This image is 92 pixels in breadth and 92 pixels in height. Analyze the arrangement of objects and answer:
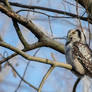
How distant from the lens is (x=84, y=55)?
414 cm

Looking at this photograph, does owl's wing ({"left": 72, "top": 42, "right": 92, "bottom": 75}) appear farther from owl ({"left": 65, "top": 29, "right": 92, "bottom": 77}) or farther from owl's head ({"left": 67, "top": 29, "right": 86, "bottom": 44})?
owl's head ({"left": 67, "top": 29, "right": 86, "bottom": 44})

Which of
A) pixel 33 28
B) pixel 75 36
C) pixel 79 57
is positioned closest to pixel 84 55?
pixel 79 57

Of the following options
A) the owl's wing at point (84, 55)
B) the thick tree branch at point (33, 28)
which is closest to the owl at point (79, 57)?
the owl's wing at point (84, 55)

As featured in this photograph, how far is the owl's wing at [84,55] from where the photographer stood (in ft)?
13.4

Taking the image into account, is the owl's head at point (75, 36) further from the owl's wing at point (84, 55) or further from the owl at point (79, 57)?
the owl's wing at point (84, 55)

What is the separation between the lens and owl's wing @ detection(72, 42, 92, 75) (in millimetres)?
4082

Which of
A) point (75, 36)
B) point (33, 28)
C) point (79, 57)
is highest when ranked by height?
point (33, 28)

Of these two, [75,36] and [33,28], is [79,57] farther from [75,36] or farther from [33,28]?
[33,28]

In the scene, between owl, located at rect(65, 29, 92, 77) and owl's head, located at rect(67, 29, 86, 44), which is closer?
owl, located at rect(65, 29, 92, 77)

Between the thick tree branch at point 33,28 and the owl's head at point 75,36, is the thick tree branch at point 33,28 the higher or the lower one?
the higher one

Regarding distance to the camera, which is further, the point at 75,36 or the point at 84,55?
the point at 75,36

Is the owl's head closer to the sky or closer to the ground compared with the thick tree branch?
closer to the ground

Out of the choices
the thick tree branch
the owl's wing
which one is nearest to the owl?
the owl's wing

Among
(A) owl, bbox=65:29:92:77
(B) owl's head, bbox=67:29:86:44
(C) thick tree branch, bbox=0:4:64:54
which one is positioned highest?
(C) thick tree branch, bbox=0:4:64:54
